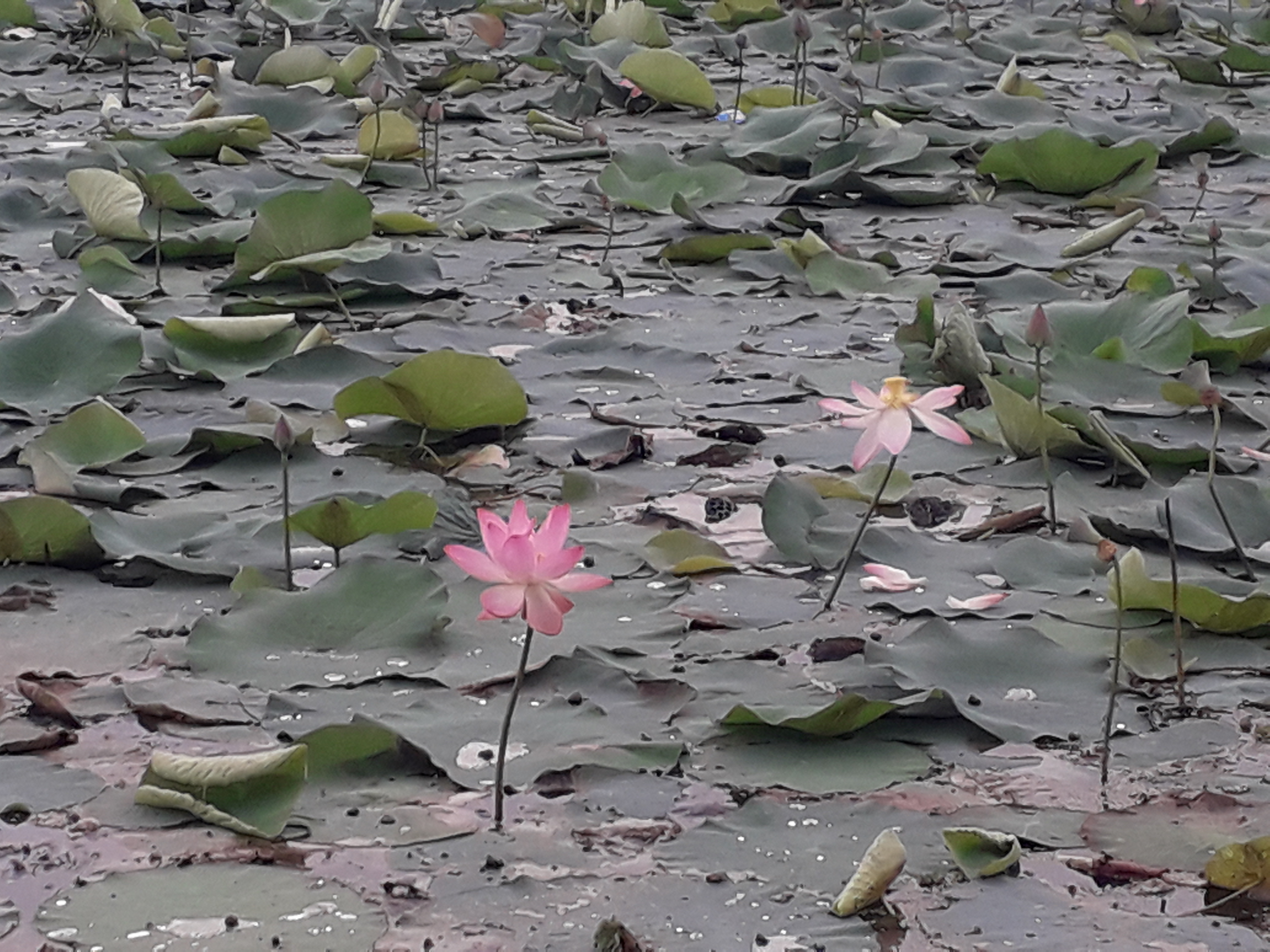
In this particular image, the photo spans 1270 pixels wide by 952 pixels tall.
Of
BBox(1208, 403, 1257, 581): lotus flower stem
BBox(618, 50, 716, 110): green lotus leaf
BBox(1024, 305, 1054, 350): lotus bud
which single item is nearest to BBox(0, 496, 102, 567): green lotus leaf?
BBox(1024, 305, 1054, 350): lotus bud

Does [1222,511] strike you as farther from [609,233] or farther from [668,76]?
[668,76]

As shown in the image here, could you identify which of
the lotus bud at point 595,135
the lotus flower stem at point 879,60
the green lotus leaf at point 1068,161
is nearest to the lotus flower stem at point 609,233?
the lotus bud at point 595,135

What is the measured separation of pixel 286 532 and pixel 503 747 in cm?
45

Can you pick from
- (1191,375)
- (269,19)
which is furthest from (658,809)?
(269,19)

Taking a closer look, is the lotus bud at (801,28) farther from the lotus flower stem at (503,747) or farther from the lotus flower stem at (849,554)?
the lotus flower stem at (503,747)

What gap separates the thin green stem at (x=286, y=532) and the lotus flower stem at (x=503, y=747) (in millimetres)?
366

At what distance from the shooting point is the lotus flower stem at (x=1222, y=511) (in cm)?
173

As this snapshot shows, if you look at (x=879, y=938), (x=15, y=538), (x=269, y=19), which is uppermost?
(x=879, y=938)

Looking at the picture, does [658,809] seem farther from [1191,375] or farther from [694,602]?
[1191,375]

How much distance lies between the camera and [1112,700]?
1.37 m

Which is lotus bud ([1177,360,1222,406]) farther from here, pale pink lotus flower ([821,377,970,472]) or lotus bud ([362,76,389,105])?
lotus bud ([362,76,389,105])

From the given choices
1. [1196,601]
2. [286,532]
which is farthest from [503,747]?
[1196,601]

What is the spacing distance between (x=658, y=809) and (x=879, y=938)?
0.22 m

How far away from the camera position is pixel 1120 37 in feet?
16.5
